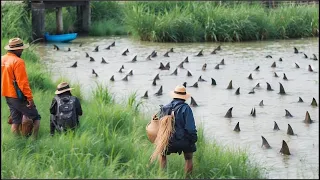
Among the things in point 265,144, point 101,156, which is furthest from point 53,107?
point 265,144

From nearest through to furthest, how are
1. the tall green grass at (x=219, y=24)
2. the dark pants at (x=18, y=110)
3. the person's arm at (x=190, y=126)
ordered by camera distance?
the person's arm at (x=190, y=126) → the dark pants at (x=18, y=110) → the tall green grass at (x=219, y=24)

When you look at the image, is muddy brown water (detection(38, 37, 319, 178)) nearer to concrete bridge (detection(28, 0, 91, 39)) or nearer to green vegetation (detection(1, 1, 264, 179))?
green vegetation (detection(1, 1, 264, 179))

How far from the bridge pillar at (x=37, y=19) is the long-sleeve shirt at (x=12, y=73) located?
15.9 m

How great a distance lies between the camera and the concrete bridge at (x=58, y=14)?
25125mm

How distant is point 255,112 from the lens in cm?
1343

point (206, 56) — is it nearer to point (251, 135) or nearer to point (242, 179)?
point (251, 135)

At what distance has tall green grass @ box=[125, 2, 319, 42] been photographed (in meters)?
25.0

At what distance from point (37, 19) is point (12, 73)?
53.1ft

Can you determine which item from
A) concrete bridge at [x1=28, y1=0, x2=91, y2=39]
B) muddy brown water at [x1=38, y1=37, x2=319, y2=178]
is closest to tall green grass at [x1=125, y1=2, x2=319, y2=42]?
muddy brown water at [x1=38, y1=37, x2=319, y2=178]

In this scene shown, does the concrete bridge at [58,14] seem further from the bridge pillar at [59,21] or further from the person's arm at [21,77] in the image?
the person's arm at [21,77]

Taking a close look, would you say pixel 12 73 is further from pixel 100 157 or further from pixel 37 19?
pixel 37 19

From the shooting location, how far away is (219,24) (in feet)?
82.7

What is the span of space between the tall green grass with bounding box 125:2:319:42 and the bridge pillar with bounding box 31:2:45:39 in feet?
10.2

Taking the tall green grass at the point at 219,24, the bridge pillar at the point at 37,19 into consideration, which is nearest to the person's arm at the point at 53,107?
the tall green grass at the point at 219,24
